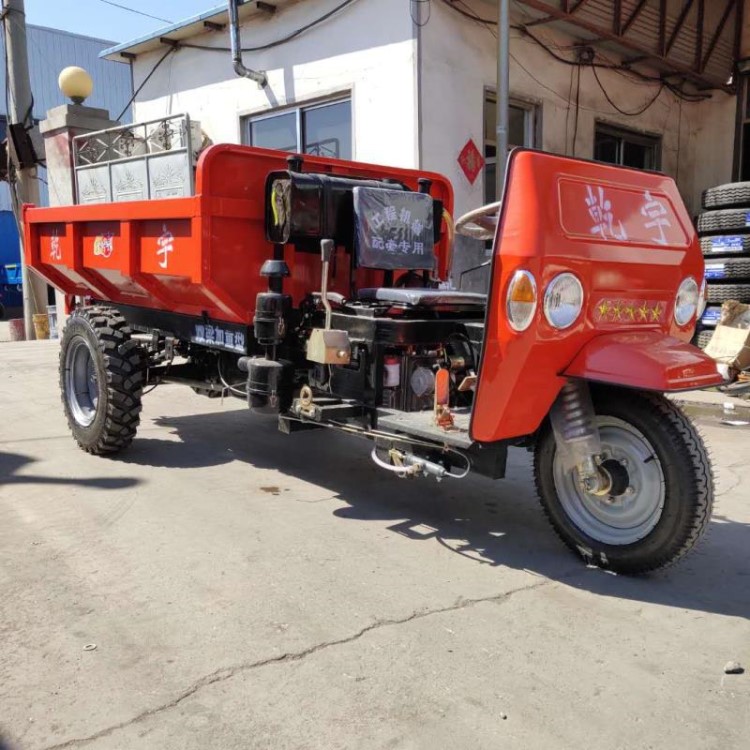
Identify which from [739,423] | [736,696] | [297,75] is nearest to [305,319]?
[736,696]

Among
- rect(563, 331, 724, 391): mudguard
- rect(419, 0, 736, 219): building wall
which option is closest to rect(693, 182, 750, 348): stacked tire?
rect(419, 0, 736, 219): building wall

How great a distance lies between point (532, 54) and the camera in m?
10.5

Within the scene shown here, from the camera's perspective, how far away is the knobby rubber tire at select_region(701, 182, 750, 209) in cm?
916

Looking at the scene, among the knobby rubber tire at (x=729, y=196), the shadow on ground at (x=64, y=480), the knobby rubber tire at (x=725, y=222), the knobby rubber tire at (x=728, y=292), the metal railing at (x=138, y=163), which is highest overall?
the metal railing at (x=138, y=163)

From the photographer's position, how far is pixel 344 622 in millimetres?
3170

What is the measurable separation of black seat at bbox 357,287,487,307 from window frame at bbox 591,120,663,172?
8.40 m

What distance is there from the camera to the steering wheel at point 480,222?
13.5ft

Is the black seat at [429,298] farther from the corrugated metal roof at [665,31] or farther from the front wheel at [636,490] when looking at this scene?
the corrugated metal roof at [665,31]

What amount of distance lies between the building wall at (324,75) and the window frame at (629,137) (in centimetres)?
394

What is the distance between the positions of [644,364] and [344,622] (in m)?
1.72

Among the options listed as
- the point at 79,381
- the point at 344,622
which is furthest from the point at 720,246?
the point at 344,622

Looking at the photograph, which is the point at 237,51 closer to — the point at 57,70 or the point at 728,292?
the point at 728,292

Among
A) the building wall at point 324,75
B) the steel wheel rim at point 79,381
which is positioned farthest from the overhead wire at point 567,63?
the steel wheel rim at point 79,381

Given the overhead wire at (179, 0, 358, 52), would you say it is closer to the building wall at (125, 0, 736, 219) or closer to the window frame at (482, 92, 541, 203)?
the building wall at (125, 0, 736, 219)
